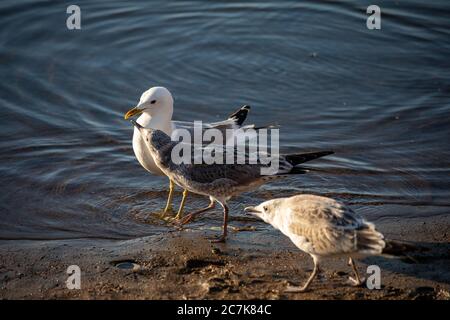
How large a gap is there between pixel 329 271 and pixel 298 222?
675 millimetres

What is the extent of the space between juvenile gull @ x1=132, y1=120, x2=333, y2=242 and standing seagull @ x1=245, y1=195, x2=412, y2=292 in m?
0.78

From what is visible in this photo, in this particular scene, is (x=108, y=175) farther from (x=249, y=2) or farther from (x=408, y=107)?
(x=249, y=2)

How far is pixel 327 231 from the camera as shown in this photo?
5.74 metres

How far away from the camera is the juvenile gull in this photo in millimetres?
7031

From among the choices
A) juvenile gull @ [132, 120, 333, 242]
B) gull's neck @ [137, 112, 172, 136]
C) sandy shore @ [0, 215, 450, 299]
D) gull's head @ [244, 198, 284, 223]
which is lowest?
sandy shore @ [0, 215, 450, 299]

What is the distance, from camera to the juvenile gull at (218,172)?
7.03 meters

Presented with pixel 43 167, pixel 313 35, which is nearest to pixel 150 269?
pixel 43 167

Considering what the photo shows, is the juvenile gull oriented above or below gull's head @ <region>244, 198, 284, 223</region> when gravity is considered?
above

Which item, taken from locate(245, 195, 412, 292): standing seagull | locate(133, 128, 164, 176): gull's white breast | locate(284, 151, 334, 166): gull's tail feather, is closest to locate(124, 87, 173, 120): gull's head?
locate(133, 128, 164, 176): gull's white breast

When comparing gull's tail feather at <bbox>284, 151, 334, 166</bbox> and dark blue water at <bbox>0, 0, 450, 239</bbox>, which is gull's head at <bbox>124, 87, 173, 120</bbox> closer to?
dark blue water at <bbox>0, 0, 450, 239</bbox>

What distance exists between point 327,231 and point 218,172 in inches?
66.5

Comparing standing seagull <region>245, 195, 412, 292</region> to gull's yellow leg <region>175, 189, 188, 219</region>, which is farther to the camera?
gull's yellow leg <region>175, 189, 188, 219</region>

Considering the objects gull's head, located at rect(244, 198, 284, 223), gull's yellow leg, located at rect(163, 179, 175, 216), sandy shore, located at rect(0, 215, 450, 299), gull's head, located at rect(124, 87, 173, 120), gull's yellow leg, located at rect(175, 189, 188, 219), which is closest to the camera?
sandy shore, located at rect(0, 215, 450, 299)

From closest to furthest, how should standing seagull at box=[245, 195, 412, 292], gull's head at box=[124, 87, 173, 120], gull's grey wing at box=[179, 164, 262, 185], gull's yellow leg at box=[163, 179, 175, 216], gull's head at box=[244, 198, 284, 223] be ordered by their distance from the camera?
standing seagull at box=[245, 195, 412, 292] → gull's head at box=[244, 198, 284, 223] → gull's grey wing at box=[179, 164, 262, 185] → gull's yellow leg at box=[163, 179, 175, 216] → gull's head at box=[124, 87, 173, 120]
